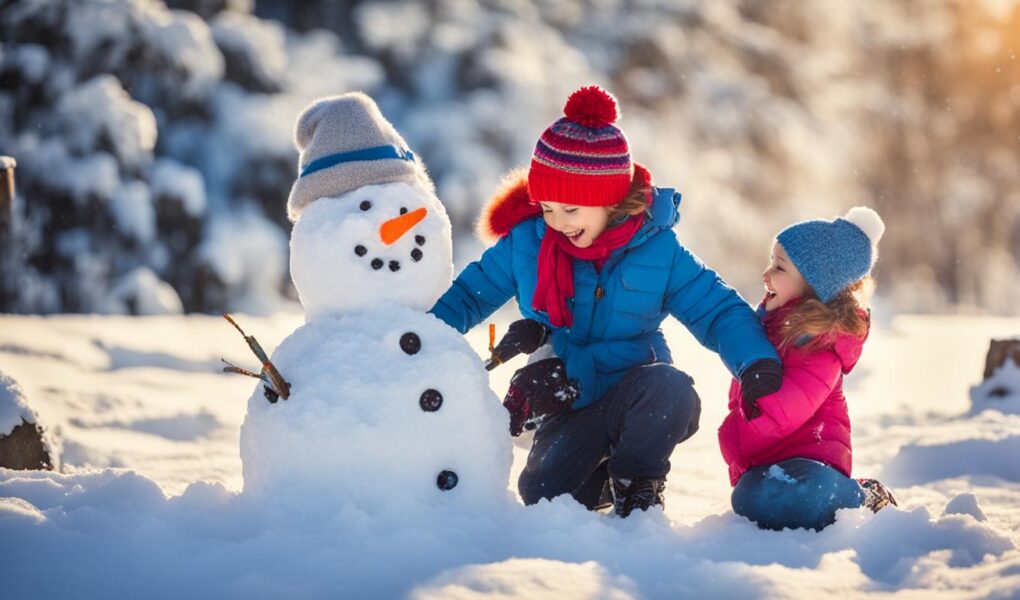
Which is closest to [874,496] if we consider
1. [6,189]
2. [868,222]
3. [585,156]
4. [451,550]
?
[868,222]

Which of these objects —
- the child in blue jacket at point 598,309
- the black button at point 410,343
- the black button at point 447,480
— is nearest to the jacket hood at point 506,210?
the child in blue jacket at point 598,309

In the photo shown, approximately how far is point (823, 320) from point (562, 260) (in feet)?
2.26

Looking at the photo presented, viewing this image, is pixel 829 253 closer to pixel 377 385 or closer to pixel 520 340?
pixel 520 340

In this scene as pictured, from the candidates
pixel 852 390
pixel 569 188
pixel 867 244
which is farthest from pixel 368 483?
pixel 852 390

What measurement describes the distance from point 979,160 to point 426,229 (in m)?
14.9

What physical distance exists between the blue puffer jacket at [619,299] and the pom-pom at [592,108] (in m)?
0.27

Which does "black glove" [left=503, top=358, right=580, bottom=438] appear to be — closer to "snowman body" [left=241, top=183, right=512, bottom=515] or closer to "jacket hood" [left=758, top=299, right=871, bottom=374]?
"snowman body" [left=241, top=183, right=512, bottom=515]

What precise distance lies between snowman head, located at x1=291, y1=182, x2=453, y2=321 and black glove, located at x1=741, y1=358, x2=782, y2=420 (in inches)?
31.2

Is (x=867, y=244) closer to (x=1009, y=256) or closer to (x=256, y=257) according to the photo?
(x=256, y=257)

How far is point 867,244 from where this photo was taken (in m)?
2.74

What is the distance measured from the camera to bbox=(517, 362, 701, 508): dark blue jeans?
2543 mm

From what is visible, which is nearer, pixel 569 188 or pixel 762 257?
pixel 569 188

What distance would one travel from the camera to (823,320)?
101 inches

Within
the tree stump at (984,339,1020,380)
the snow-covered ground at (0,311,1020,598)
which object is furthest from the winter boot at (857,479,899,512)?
the tree stump at (984,339,1020,380)
